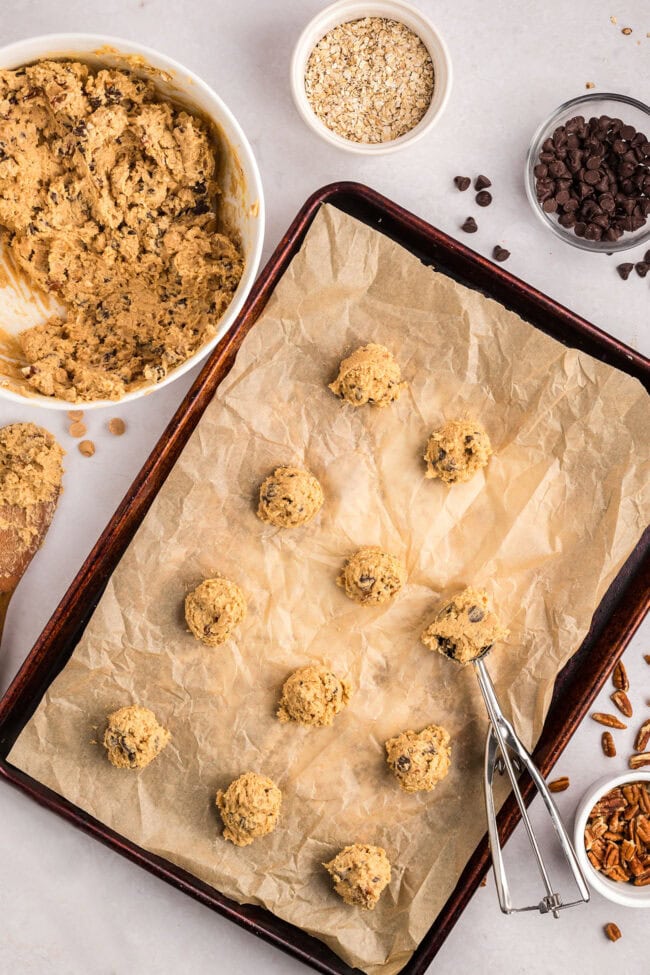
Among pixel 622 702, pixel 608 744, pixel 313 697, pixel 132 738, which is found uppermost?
pixel 622 702

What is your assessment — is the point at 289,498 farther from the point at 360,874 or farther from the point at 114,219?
the point at 360,874

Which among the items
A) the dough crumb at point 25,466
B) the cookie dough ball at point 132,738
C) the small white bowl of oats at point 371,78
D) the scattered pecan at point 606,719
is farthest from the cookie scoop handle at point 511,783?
the small white bowl of oats at point 371,78

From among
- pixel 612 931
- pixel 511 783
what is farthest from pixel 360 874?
pixel 612 931

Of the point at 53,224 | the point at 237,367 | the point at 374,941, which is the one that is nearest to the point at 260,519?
the point at 237,367

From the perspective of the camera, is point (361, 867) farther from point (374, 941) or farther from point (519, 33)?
point (519, 33)

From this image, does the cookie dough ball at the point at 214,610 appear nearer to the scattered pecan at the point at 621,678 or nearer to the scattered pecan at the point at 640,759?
the scattered pecan at the point at 621,678

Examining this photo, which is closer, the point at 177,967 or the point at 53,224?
the point at 53,224

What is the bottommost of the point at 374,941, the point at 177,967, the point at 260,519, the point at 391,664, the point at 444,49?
the point at 177,967
